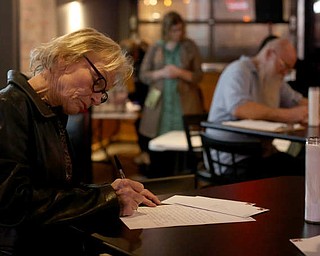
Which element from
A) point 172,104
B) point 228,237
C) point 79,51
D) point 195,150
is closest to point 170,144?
point 195,150

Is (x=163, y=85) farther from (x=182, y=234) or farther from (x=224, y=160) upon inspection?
(x=182, y=234)

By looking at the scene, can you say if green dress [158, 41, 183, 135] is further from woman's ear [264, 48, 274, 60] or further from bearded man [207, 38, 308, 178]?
woman's ear [264, 48, 274, 60]

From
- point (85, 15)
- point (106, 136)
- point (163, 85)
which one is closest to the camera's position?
point (163, 85)

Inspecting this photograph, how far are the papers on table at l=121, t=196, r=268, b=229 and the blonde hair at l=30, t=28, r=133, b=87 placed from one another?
15.0 inches

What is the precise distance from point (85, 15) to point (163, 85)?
1.97m

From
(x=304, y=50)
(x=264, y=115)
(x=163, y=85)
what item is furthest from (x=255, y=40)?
(x=264, y=115)

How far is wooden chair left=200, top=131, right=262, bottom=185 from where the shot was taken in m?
2.97

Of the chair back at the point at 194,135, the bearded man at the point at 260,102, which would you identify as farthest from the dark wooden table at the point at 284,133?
the chair back at the point at 194,135

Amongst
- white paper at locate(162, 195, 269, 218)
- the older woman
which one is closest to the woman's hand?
the older woman

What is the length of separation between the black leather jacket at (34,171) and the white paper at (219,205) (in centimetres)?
25

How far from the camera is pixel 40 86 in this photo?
162 centimetres

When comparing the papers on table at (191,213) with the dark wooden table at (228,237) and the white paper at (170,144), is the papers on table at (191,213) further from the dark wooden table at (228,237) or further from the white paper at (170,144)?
the white paper at (170,144)

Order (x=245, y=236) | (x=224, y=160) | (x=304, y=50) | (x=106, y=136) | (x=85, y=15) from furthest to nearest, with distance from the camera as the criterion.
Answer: (x=106, y=136) → (x=304, y=50) → (x=85, y=15) → (x=224, y=160) → (x=245, y=236)

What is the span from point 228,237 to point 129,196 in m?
0.32
